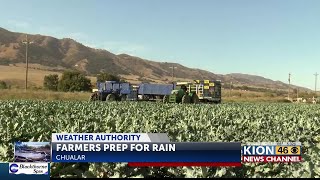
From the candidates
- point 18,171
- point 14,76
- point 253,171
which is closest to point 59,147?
point 18,171

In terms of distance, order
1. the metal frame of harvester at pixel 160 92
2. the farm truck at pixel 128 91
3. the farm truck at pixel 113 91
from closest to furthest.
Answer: the metal frame of harvester at pixel 160 92, the farm truck at pixel 113 91, the farm truck at pixel 128 91

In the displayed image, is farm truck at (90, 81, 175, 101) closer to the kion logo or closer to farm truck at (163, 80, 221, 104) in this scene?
farm truck at (163, 80, 221, 104)

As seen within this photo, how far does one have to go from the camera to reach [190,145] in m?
5.56

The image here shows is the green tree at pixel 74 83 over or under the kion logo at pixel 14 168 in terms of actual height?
over

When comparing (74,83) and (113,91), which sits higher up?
(74,83)

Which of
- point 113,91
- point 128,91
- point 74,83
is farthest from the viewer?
point 74,83

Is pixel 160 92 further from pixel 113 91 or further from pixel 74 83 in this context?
pixel 74 83

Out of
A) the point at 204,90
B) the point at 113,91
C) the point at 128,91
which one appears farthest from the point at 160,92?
the point at 204,90

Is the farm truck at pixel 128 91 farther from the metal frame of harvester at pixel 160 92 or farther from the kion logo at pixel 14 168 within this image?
the kion logo at pixel 14 168

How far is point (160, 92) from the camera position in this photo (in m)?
43.4

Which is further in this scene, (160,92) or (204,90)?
(160,92)

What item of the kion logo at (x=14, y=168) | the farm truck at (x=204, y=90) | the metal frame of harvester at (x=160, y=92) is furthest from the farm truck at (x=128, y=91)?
the kion logo at (x=14, y=168)

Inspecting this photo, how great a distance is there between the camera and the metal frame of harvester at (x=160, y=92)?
1416 inches

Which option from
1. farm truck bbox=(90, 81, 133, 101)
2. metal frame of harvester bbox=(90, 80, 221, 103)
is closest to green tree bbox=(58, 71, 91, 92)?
metal frame of harvester bbox=(90, 80, 221, 103)
